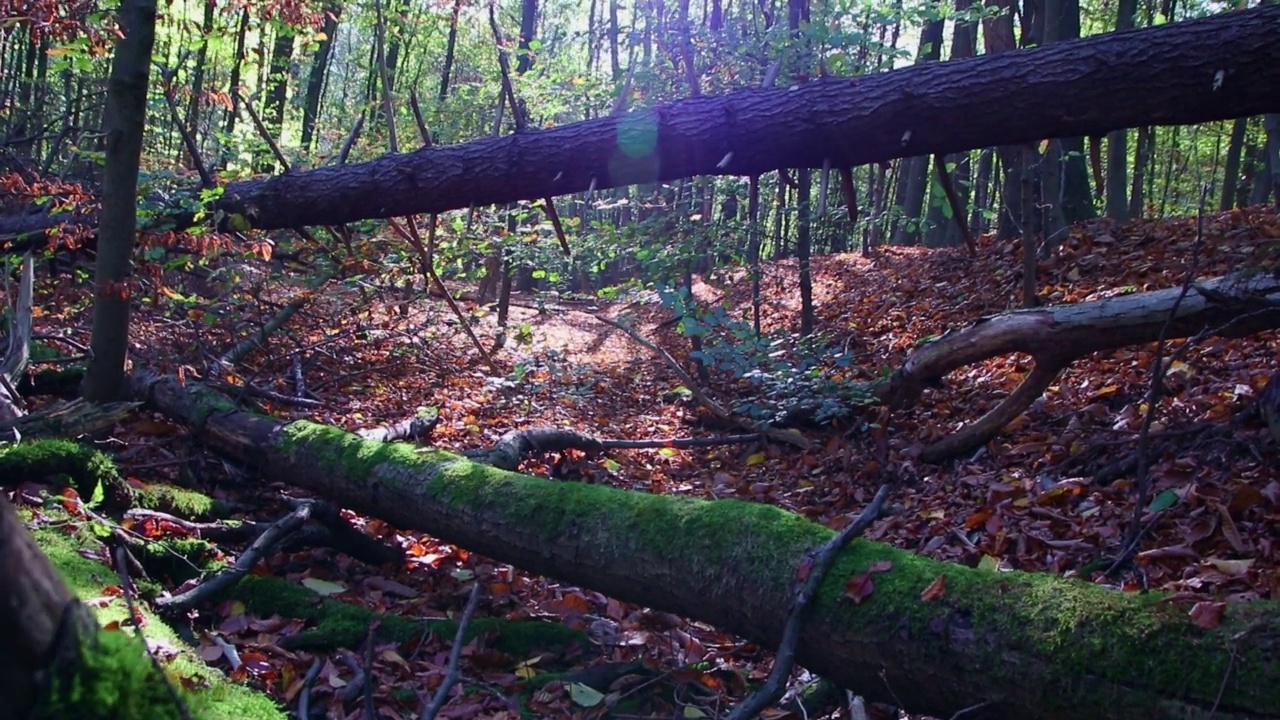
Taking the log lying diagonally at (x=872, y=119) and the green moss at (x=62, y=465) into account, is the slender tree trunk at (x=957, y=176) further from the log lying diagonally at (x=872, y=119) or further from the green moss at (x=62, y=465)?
the green moss at (x=62, y=465)

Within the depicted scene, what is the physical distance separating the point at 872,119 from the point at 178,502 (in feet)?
15.1

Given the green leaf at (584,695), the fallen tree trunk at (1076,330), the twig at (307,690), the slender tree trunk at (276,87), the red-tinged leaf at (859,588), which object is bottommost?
the green leaf at (584,695)

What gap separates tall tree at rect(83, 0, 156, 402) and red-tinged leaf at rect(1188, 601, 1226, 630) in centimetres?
561

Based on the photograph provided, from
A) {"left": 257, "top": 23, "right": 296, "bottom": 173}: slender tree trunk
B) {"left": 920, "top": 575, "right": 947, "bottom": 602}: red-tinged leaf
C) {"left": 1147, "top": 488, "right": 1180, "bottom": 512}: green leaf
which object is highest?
{"left": 257, "top": 23, "right": 296, "bottom": 173}: slender tree trunk

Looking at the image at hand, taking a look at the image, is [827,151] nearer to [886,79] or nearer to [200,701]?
[886,79]

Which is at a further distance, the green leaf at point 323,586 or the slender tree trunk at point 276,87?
the slender tree trunk at point 276,87

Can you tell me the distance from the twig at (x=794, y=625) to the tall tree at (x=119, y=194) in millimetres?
4443

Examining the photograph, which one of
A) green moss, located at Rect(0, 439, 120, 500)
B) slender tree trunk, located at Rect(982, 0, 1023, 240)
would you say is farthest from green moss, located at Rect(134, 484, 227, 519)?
slender tree trunk, located at Rect(982, 0, 1023, 240)

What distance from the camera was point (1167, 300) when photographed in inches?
213

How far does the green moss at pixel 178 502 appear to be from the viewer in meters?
4.79

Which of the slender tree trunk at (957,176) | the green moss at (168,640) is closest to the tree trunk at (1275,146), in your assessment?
the slender tree trunk at (957,176)

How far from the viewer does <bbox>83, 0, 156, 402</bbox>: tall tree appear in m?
5.05

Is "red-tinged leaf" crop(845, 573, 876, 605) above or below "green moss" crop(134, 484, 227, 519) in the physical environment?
above

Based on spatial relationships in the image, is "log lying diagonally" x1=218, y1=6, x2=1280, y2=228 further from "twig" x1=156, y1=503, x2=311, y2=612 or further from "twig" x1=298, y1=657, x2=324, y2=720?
"twig" x1=298, y1=657, x2=324, y2=720
